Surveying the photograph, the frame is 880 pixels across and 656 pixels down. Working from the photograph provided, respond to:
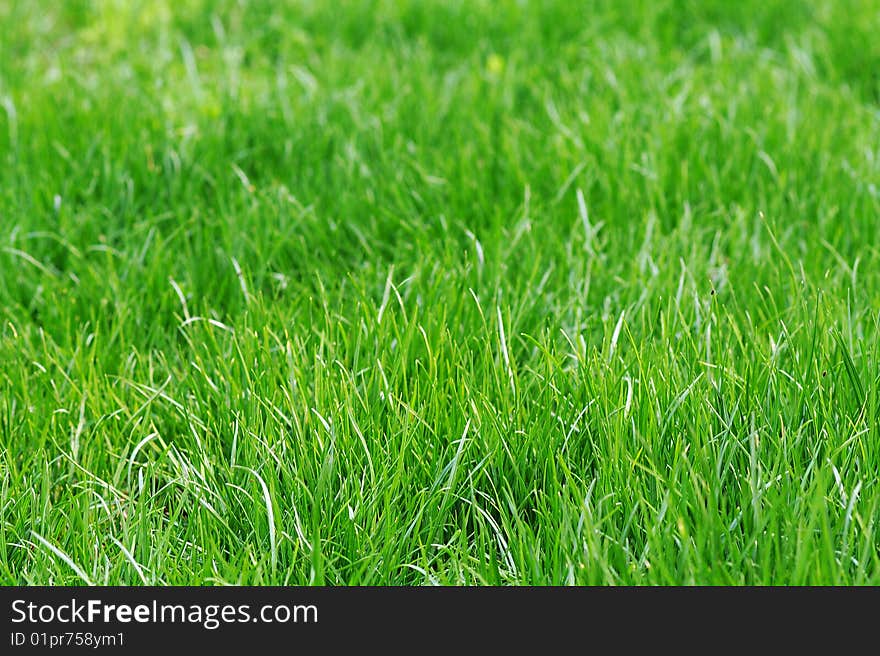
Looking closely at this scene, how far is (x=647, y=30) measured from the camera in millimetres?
4109

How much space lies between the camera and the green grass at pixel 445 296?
1777 mm

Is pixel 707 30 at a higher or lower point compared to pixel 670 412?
higher

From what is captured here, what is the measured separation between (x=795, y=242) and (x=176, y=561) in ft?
6.23

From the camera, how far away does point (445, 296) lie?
2.34 m

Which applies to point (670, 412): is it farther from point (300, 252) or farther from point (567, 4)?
point (567, 4)

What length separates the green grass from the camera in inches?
70.0

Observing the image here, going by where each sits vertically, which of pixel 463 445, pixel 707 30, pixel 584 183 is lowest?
pixel 463 445

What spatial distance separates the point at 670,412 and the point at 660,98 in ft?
6.25

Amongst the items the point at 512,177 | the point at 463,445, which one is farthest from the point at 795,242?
the point at 463,445

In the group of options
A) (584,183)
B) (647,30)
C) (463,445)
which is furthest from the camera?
(647,30)

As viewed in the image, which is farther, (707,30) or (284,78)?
(707,30)
